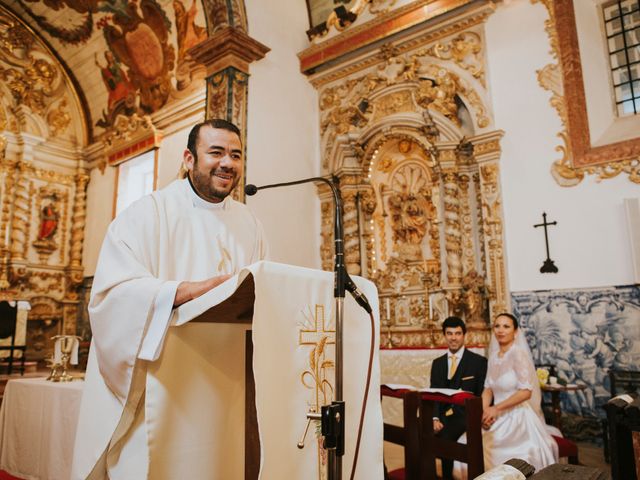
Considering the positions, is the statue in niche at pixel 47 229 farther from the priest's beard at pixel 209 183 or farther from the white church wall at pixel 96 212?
the priest's beard at pixel 209 183

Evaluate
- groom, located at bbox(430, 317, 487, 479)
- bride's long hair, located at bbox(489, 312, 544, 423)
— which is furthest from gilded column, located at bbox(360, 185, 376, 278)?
bride's long hair, located at bbox(489, 312, 544, 423)

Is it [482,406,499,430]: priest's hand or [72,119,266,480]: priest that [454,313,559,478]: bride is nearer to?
[482,406,499,430]: priest's hand

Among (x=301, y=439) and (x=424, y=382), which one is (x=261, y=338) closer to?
(x=301, y=439)

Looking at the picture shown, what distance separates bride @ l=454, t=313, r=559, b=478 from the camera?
12.5 ft

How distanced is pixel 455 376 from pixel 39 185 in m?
10.1

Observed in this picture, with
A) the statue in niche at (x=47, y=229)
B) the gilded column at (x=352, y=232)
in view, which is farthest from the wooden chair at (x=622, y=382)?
the statue in niche at (x=47, y=229)

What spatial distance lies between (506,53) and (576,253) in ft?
8.82

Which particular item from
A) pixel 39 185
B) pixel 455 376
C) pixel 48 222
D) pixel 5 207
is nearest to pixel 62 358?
pixel 455 376

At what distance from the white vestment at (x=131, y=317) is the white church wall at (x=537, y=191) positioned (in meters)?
4.66

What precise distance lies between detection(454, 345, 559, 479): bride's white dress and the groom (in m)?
0.13

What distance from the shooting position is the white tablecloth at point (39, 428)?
3.48m

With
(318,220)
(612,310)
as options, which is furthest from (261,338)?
(318,220)

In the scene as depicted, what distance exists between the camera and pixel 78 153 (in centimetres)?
1166

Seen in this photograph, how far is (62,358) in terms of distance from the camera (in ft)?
14.3
